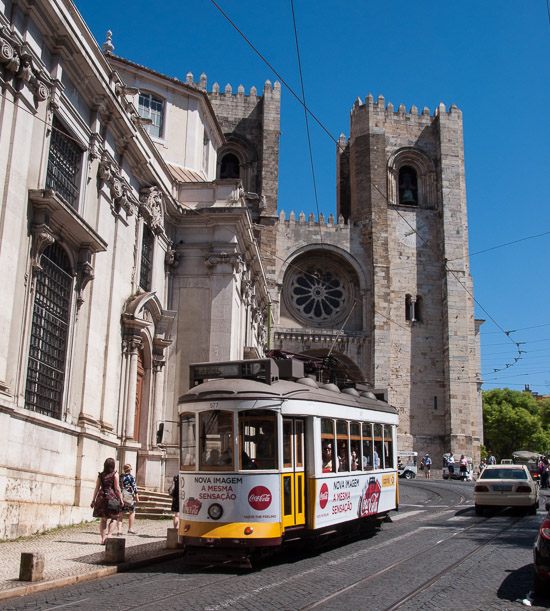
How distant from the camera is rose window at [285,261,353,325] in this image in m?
41.9

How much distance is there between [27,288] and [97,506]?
3854mm

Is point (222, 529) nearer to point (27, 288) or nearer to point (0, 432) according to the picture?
point (0, 432)

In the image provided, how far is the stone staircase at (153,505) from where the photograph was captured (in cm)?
1499

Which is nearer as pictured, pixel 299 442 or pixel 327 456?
pixel 299 442

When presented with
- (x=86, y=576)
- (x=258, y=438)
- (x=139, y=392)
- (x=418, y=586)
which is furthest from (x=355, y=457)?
(x=139, y=392)

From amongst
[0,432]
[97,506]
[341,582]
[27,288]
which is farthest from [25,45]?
[341,582]

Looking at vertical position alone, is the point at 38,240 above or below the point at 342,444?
above

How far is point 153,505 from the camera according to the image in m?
15.8

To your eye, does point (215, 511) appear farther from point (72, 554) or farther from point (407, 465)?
point (407, 465)

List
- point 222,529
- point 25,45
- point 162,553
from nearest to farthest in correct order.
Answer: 1. point 222,529
2. point 162,553
3. point 25,45

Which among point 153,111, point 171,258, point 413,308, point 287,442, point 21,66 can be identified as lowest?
point 287,442

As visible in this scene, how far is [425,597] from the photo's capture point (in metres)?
6.98

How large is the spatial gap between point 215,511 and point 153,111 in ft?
55.2

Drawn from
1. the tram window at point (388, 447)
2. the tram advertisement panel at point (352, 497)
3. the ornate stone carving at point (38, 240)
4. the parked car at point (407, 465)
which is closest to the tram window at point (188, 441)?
the tram advertisement panel at point (352, 497)
